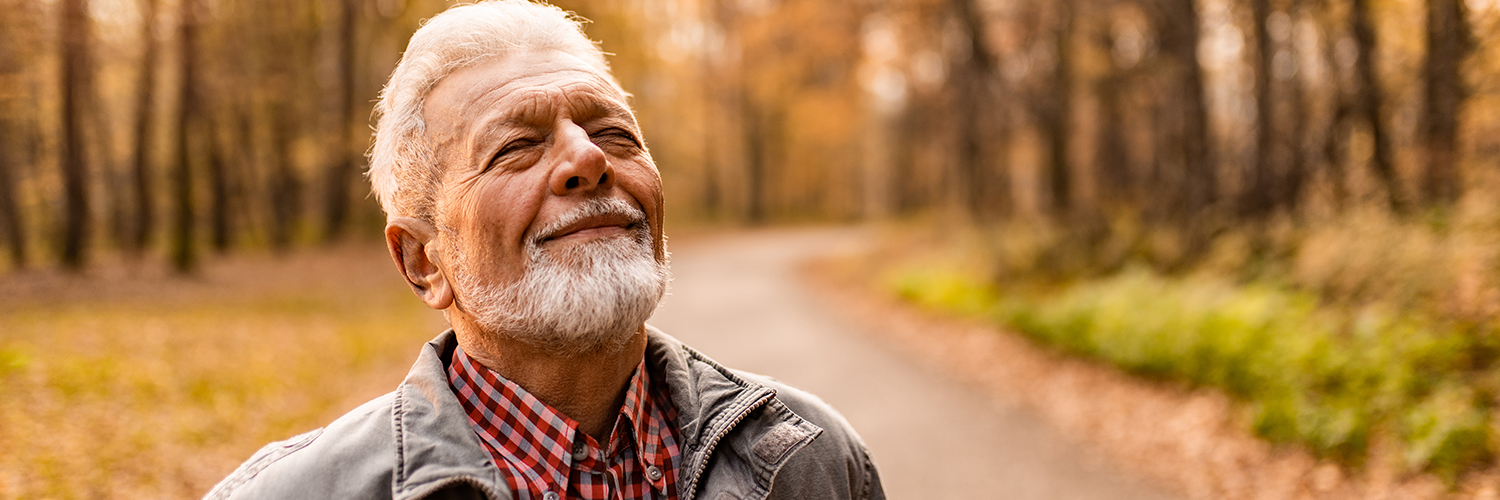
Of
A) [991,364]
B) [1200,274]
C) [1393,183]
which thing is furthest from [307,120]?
[1393,183]

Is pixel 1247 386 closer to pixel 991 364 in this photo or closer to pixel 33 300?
pixel 991 364

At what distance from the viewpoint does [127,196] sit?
27031 mm

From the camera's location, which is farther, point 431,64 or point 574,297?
point 431,64

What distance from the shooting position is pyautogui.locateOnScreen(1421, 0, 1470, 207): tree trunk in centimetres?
854

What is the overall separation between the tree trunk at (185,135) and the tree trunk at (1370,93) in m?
17.3

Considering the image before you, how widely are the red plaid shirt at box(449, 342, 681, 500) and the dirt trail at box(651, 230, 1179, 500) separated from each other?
4.19 metres

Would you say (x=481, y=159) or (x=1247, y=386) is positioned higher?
(x=481, y=159)

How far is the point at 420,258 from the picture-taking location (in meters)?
1.64

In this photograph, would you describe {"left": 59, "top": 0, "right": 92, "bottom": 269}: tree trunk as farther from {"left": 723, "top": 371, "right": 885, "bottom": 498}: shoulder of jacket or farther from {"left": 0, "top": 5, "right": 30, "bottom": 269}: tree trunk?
{"left": 723, "top": 371, "right": 885, "bottom": 498}: shoulder of jacket

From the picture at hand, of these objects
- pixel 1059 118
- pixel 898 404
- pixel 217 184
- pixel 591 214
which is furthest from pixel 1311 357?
pixel 217 184

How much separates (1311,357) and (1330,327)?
0.58 m

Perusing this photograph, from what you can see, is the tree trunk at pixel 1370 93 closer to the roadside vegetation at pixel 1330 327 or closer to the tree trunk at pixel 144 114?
the roadside vegetation at pixel 1330 327

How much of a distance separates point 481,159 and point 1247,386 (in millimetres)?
6799

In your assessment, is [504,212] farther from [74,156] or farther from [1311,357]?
[74,156]
